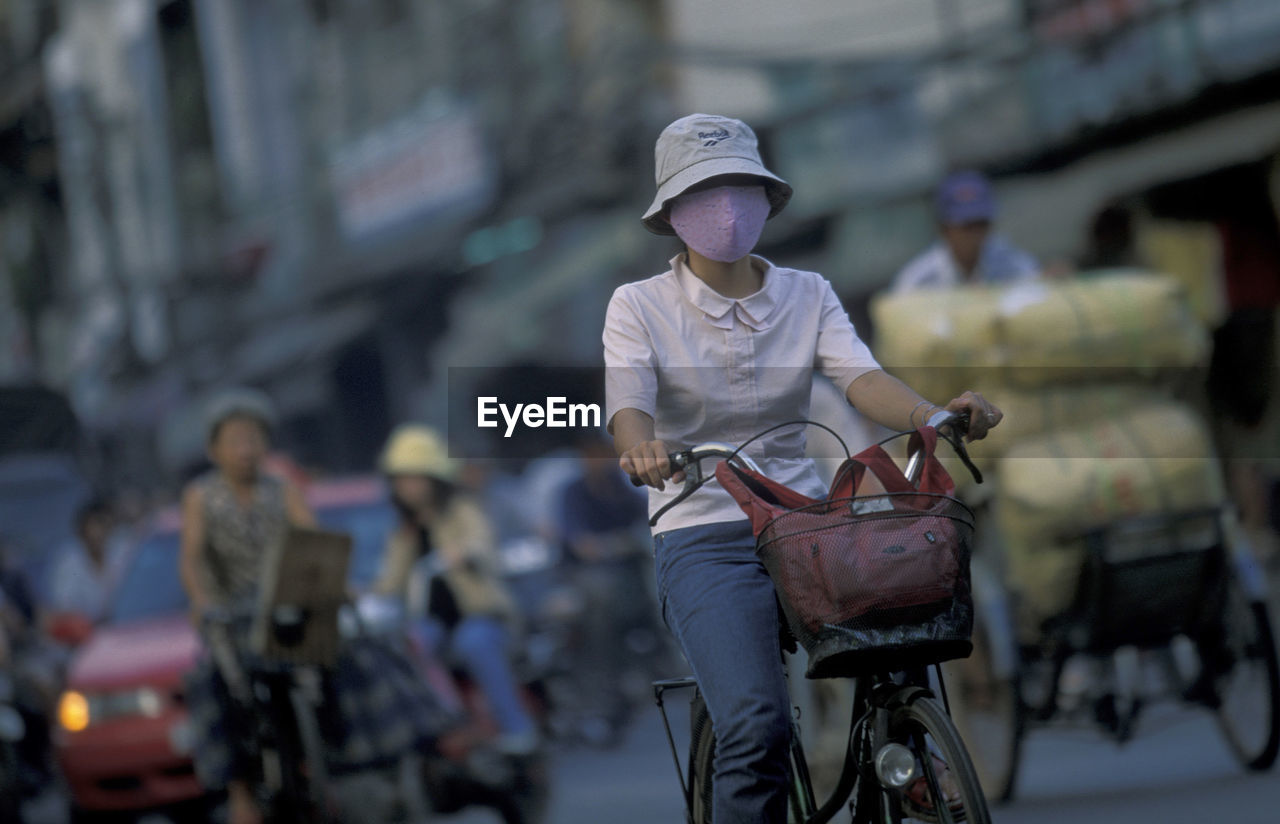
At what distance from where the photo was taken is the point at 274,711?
737 cm


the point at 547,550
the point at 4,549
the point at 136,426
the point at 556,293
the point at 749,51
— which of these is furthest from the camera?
the point at 136,426

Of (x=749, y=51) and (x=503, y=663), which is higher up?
(x=749, y=51)

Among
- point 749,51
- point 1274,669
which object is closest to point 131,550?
point 1274,669

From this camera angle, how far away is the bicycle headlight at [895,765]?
3.84 m

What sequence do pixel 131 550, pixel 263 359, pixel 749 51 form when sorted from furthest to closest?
pixel 263 359
pixel 749 51
pixel 131 550

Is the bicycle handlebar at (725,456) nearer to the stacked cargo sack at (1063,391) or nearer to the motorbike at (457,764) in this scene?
the stacked cargo sack at (1063,391)

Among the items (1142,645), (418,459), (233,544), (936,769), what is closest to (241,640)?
(233,544)

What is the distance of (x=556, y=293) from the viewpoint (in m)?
20.5

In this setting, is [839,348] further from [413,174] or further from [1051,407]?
[413,174]

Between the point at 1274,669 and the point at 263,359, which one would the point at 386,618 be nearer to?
the point at 1274,669

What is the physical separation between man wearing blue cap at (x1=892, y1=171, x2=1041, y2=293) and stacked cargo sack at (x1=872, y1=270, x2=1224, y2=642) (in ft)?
1.27

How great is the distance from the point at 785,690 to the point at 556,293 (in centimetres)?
1666

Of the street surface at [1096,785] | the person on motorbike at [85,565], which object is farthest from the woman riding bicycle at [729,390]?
the person on motorbike at [85,565]

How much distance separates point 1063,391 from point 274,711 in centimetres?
286
